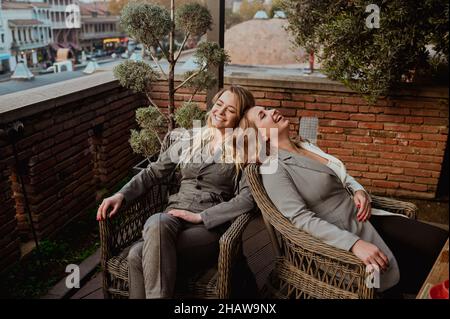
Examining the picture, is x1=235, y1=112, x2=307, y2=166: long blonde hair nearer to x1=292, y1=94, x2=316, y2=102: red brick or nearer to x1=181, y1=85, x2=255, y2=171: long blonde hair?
x1=181, y1=85, x2=255, y2=171: long blonde hair

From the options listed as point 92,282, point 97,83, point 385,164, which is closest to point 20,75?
point 97,83

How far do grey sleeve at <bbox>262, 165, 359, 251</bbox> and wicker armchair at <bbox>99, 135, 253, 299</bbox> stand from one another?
227 millimetres

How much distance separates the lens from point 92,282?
2662mm

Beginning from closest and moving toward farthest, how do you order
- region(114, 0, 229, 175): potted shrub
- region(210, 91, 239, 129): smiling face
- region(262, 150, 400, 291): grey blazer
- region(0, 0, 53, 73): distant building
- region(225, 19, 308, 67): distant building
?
region(262, 150, 400, 291): grey blazer, region(210, 91, 239, 129): smiling face, region(114, 0, 229, 175): potted shrub, region(0, 0, 53, 73): distant building, region(225, 19, 308, 67): distant building

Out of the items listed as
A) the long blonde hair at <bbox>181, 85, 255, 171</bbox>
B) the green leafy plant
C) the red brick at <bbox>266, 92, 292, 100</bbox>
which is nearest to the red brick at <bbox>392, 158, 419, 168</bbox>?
the green leafy plant

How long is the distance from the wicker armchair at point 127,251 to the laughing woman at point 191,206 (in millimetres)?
65

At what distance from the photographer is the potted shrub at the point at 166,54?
2.87 meters

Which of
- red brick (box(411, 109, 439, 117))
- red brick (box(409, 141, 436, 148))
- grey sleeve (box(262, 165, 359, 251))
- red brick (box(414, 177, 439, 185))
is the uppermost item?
red brick (box(411, 109, 439, 117))

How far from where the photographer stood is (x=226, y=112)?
2164 mm

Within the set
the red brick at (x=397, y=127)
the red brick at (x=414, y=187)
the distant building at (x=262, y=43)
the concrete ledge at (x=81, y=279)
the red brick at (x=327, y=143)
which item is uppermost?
the distant building at (x=262, y=43)

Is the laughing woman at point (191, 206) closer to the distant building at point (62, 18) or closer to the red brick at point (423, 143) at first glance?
the red brick at point (423, 143)

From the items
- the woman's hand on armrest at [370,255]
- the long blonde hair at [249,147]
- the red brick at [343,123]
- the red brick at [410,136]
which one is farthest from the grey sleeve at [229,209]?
the red brick at [410,136]

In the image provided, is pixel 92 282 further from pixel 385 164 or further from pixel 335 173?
pixel 385 164

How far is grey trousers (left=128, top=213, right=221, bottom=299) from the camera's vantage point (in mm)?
1741
